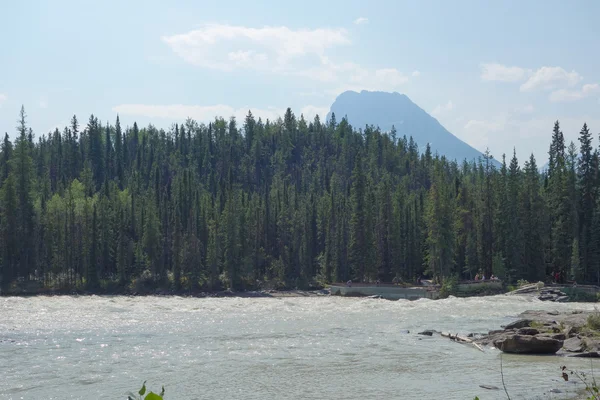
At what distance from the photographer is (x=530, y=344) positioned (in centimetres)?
3111

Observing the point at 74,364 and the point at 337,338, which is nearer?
the point at 74,364

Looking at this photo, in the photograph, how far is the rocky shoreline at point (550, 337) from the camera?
3105 centimetres

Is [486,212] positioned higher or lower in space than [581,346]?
higher

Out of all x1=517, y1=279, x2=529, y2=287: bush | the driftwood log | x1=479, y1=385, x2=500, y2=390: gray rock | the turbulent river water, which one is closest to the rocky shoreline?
the driftwood log

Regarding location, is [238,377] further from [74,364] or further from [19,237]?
[19,237]

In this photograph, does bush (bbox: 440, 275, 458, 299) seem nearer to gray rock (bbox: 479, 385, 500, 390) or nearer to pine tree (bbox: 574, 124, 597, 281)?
pine tree (bbox: 574, 124, 597, 281)

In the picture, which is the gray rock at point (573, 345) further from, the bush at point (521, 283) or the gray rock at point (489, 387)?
the bush at point (521, 283)

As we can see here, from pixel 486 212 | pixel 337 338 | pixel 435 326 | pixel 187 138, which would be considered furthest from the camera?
pixel 187 138

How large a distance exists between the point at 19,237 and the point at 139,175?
164ft

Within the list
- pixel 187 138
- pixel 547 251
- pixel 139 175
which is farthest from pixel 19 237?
pixel 187 138

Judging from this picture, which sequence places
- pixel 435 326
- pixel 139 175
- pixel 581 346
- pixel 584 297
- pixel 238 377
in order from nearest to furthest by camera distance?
pixel 238 377, pixel 581 346, pixel 435 326, pixel 584 297, pixel 139 175

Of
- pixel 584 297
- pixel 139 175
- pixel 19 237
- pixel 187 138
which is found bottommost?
pixel 584 297

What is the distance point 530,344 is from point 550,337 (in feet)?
5.31

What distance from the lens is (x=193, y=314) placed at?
52.2 m
